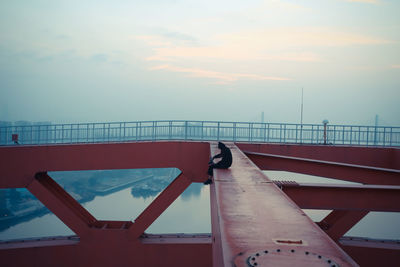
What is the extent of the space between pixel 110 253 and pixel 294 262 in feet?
32.1

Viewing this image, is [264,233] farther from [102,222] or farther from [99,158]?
[102,222]

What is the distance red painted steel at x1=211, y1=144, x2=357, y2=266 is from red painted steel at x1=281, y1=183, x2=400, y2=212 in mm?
1188

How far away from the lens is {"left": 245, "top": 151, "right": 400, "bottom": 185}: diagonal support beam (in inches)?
316

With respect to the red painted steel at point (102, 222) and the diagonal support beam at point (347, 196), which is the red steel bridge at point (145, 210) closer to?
the red painted steel at point (102, 222)

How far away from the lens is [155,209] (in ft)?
34.0

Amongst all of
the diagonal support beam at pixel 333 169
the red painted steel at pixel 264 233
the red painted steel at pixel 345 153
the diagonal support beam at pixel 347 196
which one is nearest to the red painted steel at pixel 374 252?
the red painted steel at pixel 345 153

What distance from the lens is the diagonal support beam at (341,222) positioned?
10.3 metres

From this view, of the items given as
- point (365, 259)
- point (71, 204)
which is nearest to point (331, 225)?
point (365, 259)

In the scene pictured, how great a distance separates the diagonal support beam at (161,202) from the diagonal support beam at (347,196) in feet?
18.5

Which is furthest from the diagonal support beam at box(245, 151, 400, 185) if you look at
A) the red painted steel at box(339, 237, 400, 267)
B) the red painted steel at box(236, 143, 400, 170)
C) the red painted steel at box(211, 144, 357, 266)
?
the red painted steel at box(211, 144, 357, 266)

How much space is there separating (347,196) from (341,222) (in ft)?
20.6

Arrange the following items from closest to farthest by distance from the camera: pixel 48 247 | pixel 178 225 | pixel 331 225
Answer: pixel 48 247 < pixel 331 225 < pixel 178 225

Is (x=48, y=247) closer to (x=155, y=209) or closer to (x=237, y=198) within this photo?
(x=155, y=209)

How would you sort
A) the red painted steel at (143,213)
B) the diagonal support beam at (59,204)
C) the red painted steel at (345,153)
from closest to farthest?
1. the red painted steel at (143,213)
2. the diagonal support beam at (59,204)
3. the red painted steel at (345,153)
